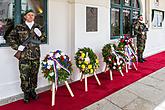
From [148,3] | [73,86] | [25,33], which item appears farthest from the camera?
[148,3]

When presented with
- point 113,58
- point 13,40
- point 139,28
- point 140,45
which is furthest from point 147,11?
point 13,40

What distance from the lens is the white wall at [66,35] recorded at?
3648 mm

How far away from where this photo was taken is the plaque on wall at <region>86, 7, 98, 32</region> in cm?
505

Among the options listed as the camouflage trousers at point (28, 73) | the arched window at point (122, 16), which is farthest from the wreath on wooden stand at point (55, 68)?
the arched window at point (122, 16)

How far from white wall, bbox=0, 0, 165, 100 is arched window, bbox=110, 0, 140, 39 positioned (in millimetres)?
616

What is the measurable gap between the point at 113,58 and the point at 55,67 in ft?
5.97

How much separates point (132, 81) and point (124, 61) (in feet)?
1.73

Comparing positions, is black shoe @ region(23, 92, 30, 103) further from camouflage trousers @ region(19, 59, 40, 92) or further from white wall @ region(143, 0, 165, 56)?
white wall @ region(143, 0, 165, 56)

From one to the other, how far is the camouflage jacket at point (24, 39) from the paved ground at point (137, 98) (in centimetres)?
119

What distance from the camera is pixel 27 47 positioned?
3398 mm

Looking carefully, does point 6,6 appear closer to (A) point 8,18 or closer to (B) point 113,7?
(A) point 8,18

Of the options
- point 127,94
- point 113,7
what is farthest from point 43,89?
point 113,7

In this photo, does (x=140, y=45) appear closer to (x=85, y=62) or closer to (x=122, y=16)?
(x=122, y=16)

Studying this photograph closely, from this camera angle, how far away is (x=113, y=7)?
6.25m
